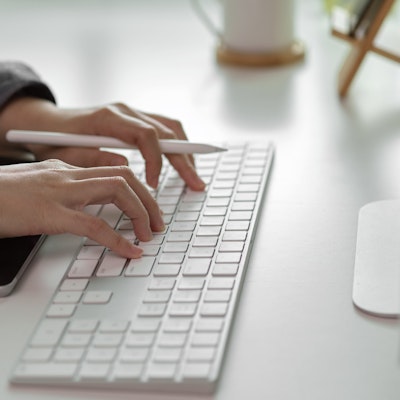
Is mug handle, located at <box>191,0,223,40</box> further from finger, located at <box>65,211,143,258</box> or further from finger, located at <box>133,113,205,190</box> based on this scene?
finger, located at <box>65,211,143,258</box>

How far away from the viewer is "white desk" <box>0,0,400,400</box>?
0.77 metres

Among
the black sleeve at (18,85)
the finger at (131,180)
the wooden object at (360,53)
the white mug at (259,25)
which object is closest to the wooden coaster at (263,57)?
the white mug at (259,25)

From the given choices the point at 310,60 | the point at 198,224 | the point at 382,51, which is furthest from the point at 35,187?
the point at 310,60

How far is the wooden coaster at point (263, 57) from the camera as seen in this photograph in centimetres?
159

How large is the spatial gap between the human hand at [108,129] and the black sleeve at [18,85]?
3 cm

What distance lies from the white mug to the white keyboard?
56cm

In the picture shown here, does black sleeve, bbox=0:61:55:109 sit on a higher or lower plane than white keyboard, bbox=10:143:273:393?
higher

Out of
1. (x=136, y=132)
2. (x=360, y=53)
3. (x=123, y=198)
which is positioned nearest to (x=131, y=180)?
(x=123, y=198)

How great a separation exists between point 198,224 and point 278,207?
0.11 m

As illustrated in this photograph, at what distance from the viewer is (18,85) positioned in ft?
4.16

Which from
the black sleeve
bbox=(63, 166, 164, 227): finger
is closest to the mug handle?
the black sleeve

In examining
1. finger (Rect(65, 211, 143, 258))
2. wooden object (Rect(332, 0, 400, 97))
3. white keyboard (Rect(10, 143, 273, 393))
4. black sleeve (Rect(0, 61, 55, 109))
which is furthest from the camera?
wooden object (Rect(332, 0, 400, 97))

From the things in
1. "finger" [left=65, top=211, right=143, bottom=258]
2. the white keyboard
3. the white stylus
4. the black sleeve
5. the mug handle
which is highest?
the mug handle

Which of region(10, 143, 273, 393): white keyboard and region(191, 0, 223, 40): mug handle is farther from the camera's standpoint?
region(191, 0, 223, 40): mug handle
